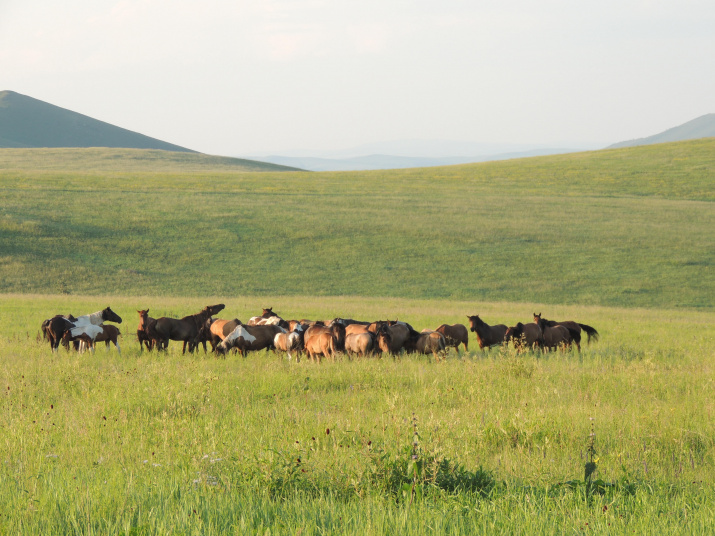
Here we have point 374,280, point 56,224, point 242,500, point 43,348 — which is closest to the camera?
point 242,500

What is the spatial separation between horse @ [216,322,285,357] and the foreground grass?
6.16 feet

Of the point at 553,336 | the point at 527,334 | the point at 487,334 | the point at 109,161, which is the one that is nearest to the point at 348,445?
the point at 487,334

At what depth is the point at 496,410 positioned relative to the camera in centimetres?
888

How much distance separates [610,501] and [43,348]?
13697mm

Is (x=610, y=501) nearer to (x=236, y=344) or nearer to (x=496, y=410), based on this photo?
(x=496, y=410)

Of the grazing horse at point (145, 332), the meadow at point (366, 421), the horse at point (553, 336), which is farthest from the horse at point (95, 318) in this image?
the horse at point (553, 336)

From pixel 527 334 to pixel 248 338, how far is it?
7.02 meters

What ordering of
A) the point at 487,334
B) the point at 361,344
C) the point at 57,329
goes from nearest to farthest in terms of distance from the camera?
the point at 361,344, the point at 57,329, the point at 487,334

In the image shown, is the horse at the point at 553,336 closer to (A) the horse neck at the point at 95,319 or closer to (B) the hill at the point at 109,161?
(A) the horse neck at the point at 95,319

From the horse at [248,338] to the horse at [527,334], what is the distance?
566 centimetres

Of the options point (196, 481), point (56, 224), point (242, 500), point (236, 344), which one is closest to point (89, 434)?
point (196, 481)

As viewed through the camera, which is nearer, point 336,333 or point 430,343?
point 336,333

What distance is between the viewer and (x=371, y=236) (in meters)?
50.1

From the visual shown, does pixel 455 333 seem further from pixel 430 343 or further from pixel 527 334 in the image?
pixel 430 343
